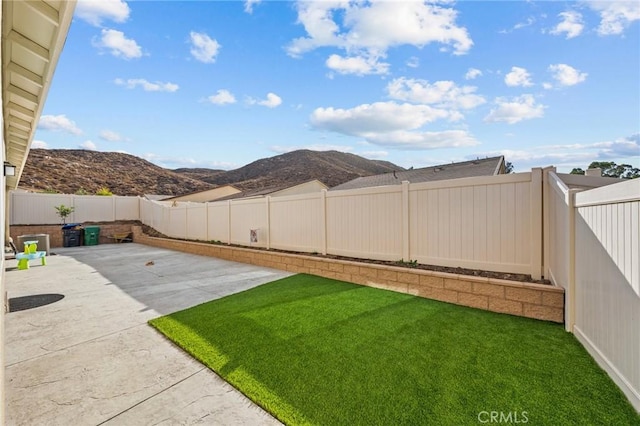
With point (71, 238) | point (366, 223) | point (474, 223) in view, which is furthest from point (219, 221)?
point (71, 238)

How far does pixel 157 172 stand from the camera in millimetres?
48562

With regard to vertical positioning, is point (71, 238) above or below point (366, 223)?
below

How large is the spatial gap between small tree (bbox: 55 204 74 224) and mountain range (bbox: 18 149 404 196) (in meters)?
6.19

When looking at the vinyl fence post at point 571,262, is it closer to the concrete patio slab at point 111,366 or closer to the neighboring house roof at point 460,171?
the concrete patio slab at point 111,366

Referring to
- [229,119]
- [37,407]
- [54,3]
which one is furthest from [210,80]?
[37,407]

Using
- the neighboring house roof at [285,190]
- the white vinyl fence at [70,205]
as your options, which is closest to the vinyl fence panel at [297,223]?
the neighboring house roof at [285,190]

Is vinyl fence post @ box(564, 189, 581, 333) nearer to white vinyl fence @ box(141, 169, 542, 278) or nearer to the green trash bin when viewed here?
white vinyl fence @ box(141, 169, 542, 278)

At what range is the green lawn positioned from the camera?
Result: 206 centimetres

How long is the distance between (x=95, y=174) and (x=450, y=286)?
159ft

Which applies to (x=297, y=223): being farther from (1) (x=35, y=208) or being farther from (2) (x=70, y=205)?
(1) (x=35, y=208)

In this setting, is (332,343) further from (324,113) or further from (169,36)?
(324,113)

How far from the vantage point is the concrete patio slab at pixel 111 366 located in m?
2.20

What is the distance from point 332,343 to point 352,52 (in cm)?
1163

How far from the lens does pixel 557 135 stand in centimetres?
1041
